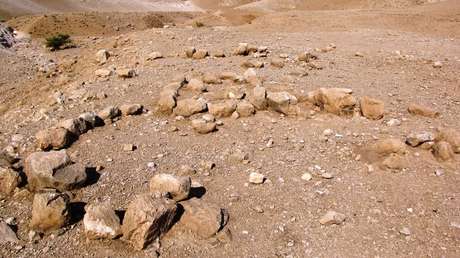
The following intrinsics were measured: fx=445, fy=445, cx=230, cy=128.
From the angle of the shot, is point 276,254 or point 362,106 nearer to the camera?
point 276,254

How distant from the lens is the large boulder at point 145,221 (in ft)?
15.9

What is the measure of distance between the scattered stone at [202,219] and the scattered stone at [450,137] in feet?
12.2

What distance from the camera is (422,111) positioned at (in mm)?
8102

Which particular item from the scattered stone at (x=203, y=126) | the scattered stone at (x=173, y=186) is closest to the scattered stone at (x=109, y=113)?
the scattered stone at (x=203, y=126)

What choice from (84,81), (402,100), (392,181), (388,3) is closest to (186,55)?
(84,81)

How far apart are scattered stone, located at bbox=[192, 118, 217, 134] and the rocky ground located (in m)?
0.04

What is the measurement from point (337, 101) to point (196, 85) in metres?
3.01

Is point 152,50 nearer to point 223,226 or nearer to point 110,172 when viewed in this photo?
point 110,172

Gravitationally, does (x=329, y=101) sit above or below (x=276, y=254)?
above

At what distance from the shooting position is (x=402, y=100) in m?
8.86

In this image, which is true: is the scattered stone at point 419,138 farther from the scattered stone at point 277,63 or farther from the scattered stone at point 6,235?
the scattered stone at point 6,235

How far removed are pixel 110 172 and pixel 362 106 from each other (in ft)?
14.8

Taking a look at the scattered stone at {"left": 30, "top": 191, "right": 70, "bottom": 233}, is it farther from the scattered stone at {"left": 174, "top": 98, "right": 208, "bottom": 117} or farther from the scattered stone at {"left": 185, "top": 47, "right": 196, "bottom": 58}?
the scattered stone at {"left": 185, "top": 47, "right": 196, "bottom": 58}

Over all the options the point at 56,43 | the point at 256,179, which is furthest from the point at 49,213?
the point at 56,43
